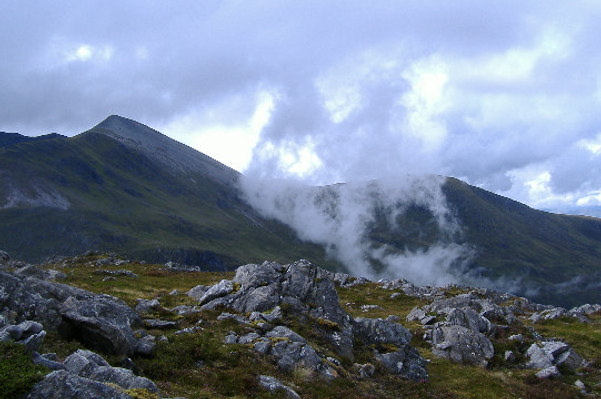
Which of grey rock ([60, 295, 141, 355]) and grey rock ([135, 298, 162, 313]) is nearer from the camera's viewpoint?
grey rock ([60, 295, 141, 355])

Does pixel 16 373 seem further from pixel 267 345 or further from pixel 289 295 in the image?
pixel 289 295

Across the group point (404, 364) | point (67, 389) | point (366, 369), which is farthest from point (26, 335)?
point (404, 364)

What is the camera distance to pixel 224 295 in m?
41.8

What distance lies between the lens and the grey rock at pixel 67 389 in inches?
488

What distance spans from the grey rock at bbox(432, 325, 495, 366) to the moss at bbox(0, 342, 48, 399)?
33.8 m

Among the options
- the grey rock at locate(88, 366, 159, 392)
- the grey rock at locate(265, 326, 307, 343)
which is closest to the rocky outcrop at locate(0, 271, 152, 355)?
the grey rock at locate(88, 366, 159, 392)

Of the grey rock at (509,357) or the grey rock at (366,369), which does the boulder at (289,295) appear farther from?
the grey rock at (509,357)

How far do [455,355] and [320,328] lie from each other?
13.3m

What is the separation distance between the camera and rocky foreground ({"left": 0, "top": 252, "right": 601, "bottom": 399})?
730 inches

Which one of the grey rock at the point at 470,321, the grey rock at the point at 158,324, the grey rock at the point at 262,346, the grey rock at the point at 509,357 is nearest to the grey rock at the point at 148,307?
the grey rock at the point at 158,324

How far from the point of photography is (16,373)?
42.1 feet

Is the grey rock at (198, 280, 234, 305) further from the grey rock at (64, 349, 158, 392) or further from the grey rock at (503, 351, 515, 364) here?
the grey rock at (503, 351, 515, 364)

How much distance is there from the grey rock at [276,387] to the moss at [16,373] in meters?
11.1

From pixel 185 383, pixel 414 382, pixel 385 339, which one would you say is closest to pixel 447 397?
pixel 414 382
